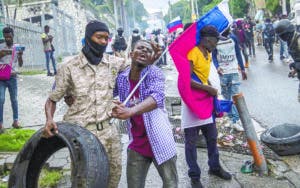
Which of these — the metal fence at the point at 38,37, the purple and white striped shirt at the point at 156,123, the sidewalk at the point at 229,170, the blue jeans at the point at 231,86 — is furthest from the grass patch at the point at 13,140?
the metal fence at the point at 38,37

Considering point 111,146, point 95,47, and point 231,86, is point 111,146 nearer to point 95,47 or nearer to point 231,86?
point 95,47

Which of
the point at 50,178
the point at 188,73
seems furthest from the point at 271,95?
the point at 50,178

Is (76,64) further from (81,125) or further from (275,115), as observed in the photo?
(275,115)

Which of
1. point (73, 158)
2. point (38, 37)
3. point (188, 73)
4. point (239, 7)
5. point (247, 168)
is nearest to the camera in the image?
point (73, 158)

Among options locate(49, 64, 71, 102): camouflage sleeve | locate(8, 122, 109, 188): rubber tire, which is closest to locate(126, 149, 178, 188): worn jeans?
locate(8, 122, 109, 188): rubber tire

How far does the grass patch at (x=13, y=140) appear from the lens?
6.07 m

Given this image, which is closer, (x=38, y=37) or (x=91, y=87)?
(x=91, y=87)

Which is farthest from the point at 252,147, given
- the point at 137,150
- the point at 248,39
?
→ the point at 248,39

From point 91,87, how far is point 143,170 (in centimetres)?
79

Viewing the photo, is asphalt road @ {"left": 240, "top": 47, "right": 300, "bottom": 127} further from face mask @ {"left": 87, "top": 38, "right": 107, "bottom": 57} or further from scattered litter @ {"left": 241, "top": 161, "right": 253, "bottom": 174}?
face mask @ {"left": 87, "top": 38, "right": 107, "bottom": 57}

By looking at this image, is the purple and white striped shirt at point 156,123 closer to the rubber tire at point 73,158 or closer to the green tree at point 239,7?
the rubber tire at point 73,158

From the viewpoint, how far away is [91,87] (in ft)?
10.8

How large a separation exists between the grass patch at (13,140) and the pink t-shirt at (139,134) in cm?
324

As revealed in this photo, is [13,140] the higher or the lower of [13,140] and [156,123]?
the lower
